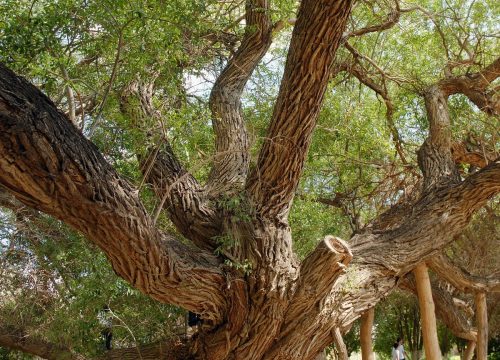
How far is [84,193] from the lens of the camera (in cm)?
412

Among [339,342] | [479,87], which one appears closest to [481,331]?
[479,87]

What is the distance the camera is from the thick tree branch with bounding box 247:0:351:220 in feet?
16.0

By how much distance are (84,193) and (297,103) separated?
6.35 ft

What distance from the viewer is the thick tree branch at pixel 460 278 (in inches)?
295

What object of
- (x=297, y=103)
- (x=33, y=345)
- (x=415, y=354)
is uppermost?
(x=297, y=103)

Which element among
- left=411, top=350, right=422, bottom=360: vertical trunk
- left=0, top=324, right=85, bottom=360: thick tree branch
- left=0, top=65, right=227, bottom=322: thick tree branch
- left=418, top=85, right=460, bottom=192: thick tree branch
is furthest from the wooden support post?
left=411, top=350, right=422, bottom=360: vertical trunk

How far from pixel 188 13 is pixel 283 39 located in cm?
444

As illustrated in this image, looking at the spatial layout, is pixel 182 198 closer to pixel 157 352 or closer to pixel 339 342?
pixel 157 352

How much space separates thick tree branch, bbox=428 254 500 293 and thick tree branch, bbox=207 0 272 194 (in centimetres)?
262

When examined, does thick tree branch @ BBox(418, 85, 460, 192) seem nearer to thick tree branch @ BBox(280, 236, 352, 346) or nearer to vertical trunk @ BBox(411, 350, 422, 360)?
thick tree branch @ BBox(280, 236, 352, 346)

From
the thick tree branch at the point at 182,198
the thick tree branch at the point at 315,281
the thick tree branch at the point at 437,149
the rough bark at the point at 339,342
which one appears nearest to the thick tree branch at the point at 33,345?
the thick tree branch at the point at 182,198

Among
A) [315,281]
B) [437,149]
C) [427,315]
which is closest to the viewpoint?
[315,281]

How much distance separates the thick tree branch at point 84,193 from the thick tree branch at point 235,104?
130cm

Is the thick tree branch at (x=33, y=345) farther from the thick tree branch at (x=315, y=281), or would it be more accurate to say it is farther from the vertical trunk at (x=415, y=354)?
the vertical trunk at (x=415, y=354)
